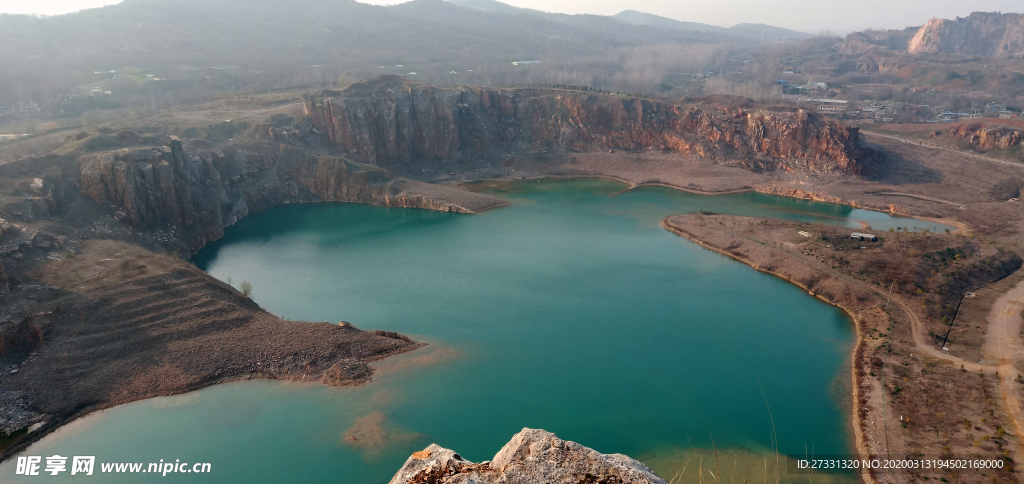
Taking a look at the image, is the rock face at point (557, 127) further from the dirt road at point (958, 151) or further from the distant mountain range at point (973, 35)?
the distant mountain range at point (973, 35)

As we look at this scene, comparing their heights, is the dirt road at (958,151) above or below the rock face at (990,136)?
below

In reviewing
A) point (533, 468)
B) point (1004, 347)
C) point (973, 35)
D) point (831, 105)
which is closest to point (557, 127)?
point (831, 105)

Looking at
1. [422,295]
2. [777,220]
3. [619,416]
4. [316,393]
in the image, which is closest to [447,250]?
[422,295]

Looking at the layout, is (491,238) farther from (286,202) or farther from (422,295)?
(286,202)

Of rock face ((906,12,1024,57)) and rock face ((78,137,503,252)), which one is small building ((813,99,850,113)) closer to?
rock face ((78,137,503,252))

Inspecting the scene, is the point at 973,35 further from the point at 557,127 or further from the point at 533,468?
the point at 533,468

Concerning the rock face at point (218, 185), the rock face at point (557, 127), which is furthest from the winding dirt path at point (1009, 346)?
the rock face at point (218, 185)

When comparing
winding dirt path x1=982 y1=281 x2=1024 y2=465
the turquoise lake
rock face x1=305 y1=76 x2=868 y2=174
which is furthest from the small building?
winding dirt path x1=982 y1=281 x2=1024 y2=465
